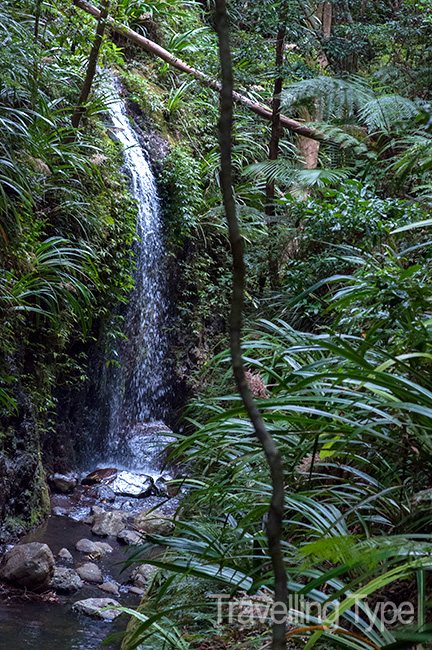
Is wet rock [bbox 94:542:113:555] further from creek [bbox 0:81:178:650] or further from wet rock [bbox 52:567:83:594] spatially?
wet rock [bbox 52:567:83:594]

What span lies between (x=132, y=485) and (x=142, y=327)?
1.59 m

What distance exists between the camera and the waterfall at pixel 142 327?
5320 mm

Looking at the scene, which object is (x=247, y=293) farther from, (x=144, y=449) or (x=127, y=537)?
(x=127, y=537)

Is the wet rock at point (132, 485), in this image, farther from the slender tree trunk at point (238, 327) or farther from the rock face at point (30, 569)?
the slender tree trunk at point (238, 327)

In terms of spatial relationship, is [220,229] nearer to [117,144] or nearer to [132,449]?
[117,144]

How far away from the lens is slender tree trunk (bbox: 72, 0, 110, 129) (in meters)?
3.76

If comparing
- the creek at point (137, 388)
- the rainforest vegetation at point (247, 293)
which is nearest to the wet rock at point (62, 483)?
the creek at point (137, 388)

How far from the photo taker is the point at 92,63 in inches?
153

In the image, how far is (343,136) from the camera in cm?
408

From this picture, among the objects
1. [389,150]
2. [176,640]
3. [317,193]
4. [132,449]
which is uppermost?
[389,150]

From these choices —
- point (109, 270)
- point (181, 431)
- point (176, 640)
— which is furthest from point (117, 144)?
point (176, 640)

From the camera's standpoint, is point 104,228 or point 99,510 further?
point 104,228

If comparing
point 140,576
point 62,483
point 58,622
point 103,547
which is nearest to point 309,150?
point 62,483

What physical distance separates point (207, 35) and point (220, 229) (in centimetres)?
271
